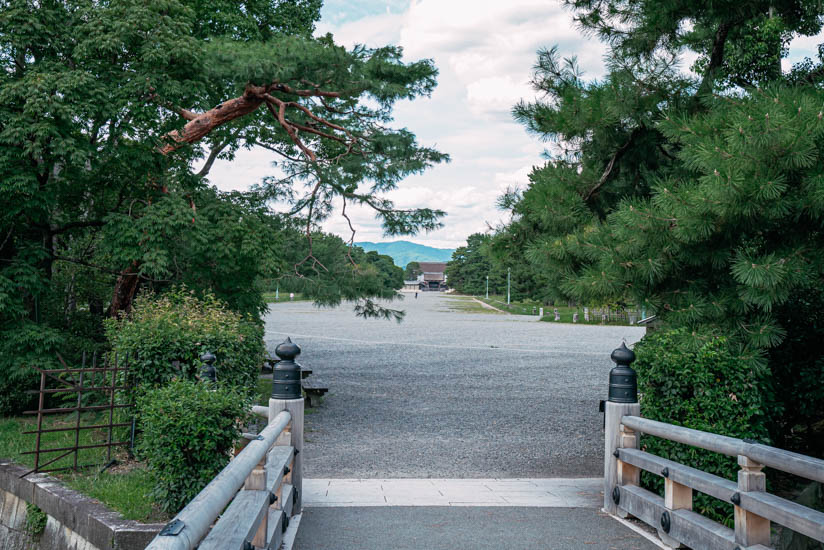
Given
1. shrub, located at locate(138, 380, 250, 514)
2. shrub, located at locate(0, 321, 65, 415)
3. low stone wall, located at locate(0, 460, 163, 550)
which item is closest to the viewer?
shrub, located at locate(138, 380, 250, 514)

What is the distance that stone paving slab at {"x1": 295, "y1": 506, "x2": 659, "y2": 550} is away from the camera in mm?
4504

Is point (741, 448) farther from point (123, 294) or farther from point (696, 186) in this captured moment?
point (123, 294)

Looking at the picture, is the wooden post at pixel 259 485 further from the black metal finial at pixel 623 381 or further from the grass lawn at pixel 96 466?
the black metal finial at pixel 623 381

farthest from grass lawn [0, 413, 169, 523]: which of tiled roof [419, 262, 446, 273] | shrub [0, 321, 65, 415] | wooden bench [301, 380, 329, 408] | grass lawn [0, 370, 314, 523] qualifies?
tiled roof [419, 262, 446, 273]

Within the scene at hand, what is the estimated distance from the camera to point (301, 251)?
12289 millimetres

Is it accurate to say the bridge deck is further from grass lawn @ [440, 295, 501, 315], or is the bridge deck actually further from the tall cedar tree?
grass lawn @ [440, 295, 501, 315]

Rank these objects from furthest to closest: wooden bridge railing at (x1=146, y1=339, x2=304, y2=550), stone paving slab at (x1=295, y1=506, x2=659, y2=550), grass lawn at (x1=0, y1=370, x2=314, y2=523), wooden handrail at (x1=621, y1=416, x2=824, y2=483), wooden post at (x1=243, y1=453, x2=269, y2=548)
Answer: grass lawn at (x1=0, y1=370, x2=314, y2=523) < stone paving slab at (x1=295, y1=506, x2=659, y2=550) < wooden post at (x1=243, y1=453, x2=269, y2=548) < wooden handrail at (x1=621, y1=416, x2=824, y2=483) < wooden bridge railing at (x1=146, y1=339, x2=304, y2=550)

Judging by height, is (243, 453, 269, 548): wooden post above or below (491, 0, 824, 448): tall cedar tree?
below

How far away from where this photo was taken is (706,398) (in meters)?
5.01

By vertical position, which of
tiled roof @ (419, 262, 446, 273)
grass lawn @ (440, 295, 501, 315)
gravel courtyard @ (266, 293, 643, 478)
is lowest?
gravel courtyard @ (266, 293, 643, 478)

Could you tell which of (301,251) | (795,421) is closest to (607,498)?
(795,421)

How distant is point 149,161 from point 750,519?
326 inches

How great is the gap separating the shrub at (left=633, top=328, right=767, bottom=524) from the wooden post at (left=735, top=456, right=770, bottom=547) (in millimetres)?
1226

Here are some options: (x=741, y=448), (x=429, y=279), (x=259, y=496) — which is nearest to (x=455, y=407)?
(x=741, y=448)
